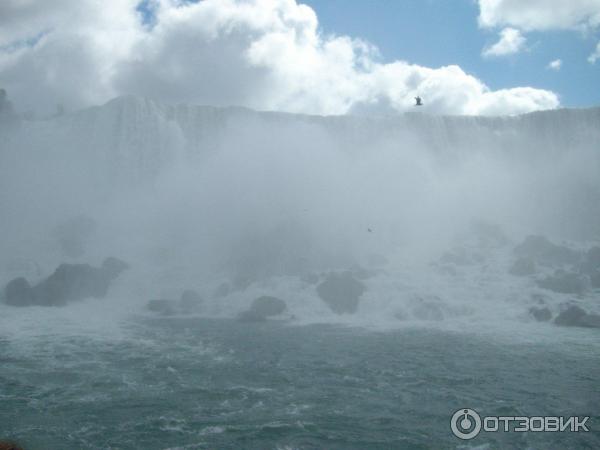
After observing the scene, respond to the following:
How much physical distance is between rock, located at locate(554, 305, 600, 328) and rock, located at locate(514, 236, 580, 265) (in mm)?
9266

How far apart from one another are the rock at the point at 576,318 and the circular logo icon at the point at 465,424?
13.6 metres

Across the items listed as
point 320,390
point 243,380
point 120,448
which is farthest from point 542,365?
point 120,448

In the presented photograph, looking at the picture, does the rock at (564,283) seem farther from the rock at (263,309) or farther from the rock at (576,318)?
the rock at (263,309)

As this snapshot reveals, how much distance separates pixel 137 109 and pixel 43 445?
32.8 meters

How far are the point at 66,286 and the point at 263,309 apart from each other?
11508mm

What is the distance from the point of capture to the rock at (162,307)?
89.0 ft

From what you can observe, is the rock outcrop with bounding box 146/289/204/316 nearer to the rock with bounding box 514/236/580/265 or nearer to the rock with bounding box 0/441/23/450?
the rock with bounding box 0/441/23/450

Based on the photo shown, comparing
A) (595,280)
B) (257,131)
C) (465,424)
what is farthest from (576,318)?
(257,131)

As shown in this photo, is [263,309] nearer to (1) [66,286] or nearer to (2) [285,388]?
(1) [66,286]

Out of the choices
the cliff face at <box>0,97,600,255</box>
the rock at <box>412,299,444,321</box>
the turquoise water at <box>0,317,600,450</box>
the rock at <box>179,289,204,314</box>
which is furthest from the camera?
the cliff face at <box>0,97,600,255</box>

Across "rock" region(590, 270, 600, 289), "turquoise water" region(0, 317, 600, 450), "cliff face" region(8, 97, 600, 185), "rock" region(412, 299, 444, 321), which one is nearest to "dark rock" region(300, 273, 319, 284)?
"rock" region(412, 299, 444, 321)

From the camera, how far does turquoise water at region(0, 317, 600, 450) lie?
1168cm

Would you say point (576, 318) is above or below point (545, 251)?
below

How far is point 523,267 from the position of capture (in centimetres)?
3152
